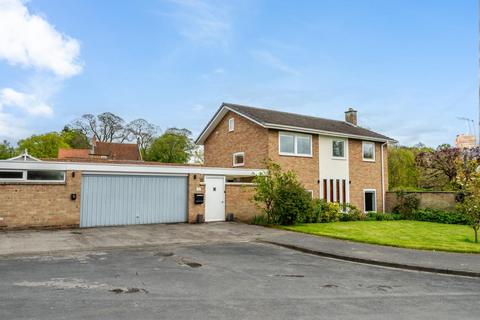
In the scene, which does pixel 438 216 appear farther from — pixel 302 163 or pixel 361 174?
pixel 302 163

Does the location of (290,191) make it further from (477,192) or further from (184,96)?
(184,96)

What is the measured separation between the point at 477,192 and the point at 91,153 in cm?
4375

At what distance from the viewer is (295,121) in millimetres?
22500

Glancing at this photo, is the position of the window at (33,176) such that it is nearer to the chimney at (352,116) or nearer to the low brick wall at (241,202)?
the low brick wall at (241,202)

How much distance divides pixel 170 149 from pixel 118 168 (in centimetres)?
3564

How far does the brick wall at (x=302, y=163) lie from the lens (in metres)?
20.1

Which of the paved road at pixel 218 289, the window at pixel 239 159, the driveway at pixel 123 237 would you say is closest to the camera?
the paved road at pixel 218 289

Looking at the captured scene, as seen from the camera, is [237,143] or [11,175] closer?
[11,175]

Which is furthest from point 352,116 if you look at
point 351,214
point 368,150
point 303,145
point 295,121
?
point 351,214

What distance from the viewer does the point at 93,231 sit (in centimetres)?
1396

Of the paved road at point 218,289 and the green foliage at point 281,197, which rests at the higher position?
the green foliage at point 281,197

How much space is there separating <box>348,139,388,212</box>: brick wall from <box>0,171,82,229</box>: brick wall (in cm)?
1639

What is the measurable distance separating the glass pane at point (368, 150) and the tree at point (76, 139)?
1772 inches

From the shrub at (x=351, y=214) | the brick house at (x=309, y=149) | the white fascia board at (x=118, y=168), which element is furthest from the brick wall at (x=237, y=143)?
the shrub at (x=351, y=214)
